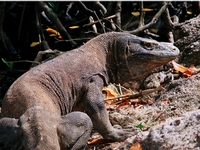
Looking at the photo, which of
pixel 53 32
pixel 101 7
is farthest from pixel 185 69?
pixel 53 32

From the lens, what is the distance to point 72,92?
5.86 m

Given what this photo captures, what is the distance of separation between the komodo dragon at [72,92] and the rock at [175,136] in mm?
627

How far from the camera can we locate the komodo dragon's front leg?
577 centimetres

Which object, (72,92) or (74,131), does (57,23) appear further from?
(74,131)

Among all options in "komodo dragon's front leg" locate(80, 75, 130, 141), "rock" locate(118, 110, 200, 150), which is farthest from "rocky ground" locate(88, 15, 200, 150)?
"komodo dragon's front leg" locate(80, 75, 130, 141)

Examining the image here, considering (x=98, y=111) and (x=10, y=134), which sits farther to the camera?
(x=98, y=111)

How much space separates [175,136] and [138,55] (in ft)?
7.63

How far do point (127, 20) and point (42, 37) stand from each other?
5.32 ft

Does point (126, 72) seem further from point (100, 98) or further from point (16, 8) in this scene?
point (16, 8)

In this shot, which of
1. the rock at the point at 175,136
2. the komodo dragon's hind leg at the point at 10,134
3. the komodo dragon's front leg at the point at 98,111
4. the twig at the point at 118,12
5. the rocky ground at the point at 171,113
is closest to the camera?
the rock at the point at 175,136

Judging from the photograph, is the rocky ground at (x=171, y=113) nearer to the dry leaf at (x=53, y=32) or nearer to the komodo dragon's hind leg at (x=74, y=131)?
the komodo dragon's hind leg at (x=74, y=131)

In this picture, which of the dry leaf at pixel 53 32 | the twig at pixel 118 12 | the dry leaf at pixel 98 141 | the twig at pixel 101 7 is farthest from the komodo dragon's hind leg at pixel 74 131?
the dry leaf at pixel 53 32

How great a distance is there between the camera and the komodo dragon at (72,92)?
446cm

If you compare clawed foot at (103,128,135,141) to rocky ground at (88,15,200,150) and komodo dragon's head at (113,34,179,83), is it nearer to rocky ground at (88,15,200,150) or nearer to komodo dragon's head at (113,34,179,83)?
rocky ground at (88,15,200,150)
